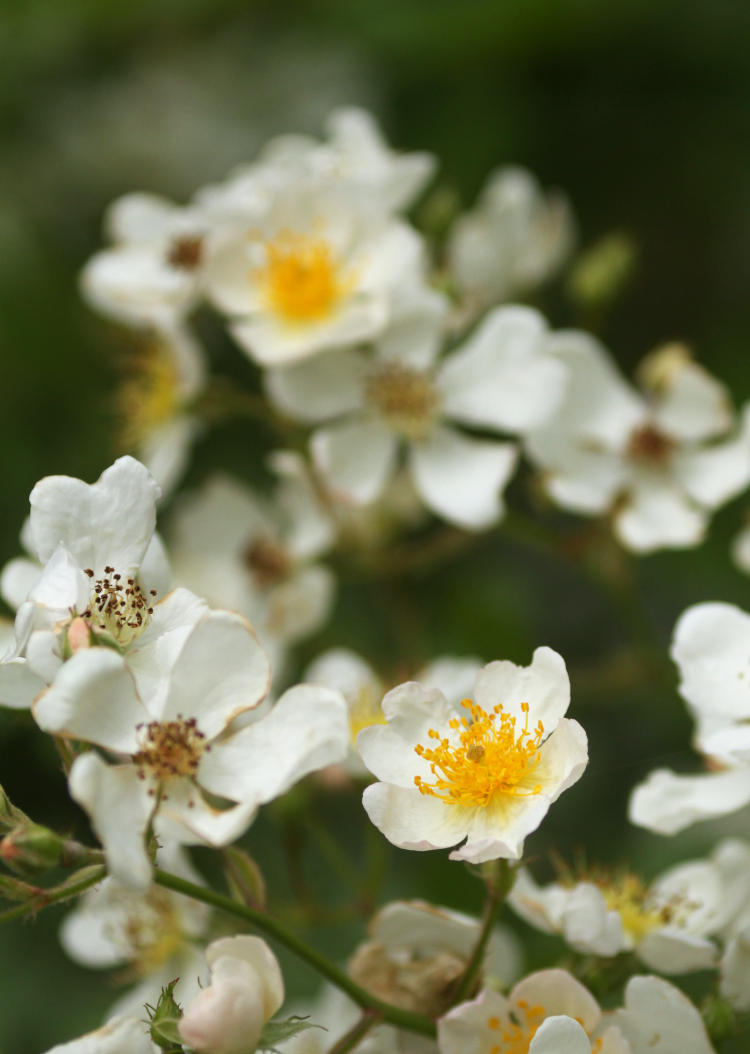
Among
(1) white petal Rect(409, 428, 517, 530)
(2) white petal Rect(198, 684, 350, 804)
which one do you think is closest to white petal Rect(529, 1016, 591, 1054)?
(2) white petal Rect(198, 684, 350, 804)

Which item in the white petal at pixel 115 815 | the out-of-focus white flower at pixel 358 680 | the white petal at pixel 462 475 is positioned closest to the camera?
the white petal at pixel 115 815

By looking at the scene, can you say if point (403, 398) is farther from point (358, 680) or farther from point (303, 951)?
point (303, 951)

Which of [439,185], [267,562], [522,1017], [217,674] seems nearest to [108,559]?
[217,674]

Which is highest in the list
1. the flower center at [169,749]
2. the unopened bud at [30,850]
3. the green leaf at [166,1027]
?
the flower center at [169,749]

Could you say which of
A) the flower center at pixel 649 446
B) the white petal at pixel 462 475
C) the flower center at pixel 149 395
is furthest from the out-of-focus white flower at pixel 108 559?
the flower center at pixel 649 446

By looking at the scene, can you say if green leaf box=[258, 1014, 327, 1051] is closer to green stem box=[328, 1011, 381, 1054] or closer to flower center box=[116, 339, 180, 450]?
green stem box=[328, 1011, 381, 1054]

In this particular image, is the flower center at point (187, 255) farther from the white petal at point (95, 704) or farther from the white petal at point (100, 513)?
the white petal at point (95, 704)

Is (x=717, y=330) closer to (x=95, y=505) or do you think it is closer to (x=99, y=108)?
(x=99, y=108)
